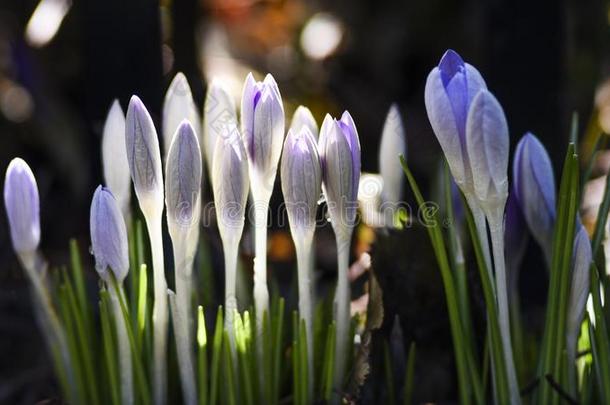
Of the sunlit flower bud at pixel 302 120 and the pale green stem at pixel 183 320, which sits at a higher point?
the sunlit flower bud at pixel 302 120

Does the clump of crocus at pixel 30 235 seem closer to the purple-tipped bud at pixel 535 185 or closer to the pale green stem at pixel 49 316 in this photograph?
the pale green stem at pixel 49 316

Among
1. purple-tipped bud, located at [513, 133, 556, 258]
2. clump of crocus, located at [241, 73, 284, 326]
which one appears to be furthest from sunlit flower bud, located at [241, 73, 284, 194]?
purple-tipped bud, located at [513, 133, 556, 258]

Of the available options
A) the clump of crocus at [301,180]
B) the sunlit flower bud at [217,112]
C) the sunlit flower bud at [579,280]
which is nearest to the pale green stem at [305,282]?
the clump of crocus at [301,180]

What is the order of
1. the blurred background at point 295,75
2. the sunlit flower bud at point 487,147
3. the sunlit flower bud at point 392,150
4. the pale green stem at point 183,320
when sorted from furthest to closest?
the blurred background at point 295,75 → the sunlit flower bud at point 392,150 → the pale green stem at point 183,320 → the sunlit flower bud at point 487,147

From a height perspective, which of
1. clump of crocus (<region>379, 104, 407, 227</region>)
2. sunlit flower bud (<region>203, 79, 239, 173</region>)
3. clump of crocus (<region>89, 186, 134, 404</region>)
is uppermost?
sunlit flower bud (<region>203, 79, 239, 173</region>)

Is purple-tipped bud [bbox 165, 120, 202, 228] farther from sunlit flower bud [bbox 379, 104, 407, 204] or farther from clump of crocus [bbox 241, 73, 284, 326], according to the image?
sunlit flower bud [bbox 379, 104, 407, 204]

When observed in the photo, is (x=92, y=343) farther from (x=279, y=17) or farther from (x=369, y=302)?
(x=279, y=17)
